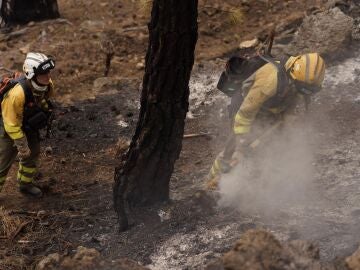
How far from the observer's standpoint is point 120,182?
17.8ft

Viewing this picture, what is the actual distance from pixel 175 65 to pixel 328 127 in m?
3.60

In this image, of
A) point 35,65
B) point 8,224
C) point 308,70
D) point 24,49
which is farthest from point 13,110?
point 24,49

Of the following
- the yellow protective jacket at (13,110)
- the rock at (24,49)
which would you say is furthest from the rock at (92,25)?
the yellow protective jacket at (13,110)

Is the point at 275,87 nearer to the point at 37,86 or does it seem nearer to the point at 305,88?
the point at 305,88

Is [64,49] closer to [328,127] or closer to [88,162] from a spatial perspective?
[88,162]

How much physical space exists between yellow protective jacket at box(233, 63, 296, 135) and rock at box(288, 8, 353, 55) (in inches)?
133

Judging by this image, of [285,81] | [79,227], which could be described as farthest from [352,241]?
A: [79,227]

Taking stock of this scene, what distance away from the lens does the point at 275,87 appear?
5.56 metres

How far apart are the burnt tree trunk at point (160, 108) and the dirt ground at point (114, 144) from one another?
0.25 meters

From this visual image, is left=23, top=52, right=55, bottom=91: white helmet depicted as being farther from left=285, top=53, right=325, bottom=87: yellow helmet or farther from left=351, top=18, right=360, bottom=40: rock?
left=351, top=18, right=360, bottom=40: rock

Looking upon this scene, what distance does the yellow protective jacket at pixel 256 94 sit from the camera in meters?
5.57

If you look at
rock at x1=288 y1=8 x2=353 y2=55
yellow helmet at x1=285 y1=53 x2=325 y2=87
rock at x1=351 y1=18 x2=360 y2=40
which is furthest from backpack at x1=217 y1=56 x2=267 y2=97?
rock at x1=351 y1=18 x2=360 y2=40

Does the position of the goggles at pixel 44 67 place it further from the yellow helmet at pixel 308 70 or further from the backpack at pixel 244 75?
the yellow helmet at pixel 308 70

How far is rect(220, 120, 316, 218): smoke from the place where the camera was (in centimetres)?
561
